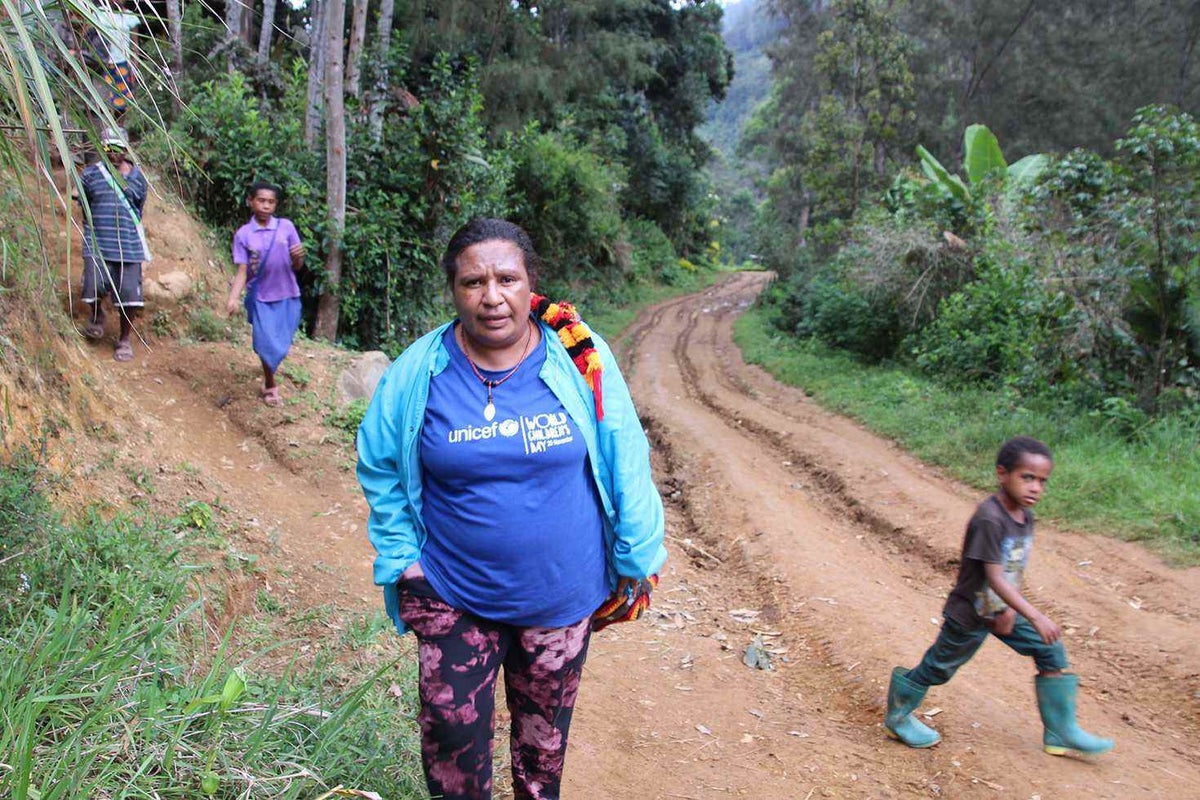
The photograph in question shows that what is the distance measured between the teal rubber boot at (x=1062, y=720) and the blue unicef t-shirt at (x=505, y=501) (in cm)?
256

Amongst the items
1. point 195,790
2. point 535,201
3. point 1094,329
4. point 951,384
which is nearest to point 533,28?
point 535,201

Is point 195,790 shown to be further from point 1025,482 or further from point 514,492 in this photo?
point 1025,482

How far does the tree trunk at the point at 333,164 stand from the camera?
29.0 ft

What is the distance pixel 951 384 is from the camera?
12820 millimetres

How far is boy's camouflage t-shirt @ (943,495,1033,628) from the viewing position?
12.4 ft

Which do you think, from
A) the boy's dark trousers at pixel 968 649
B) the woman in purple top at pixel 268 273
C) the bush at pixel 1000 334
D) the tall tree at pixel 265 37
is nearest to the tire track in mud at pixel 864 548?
the boy's dark trousers at pixel 968 649

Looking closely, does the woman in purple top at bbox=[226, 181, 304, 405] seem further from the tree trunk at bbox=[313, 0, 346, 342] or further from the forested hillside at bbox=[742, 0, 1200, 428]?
the forested hillside at bbox=[742, 0, 1200, 428]

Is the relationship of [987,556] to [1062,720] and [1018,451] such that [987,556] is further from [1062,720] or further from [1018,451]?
[1062,720]

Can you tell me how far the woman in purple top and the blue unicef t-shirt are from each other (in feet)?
15.8

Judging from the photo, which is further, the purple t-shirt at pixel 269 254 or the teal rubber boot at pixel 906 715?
the purple t-shirt at pixel 269 254

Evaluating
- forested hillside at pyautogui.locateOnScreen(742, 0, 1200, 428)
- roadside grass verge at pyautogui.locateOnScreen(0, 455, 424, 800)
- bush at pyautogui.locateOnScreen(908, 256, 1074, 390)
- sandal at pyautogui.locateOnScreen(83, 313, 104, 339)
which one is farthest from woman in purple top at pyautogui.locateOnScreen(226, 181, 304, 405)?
bush at pyautogui.locateOnScreen(908, 256, 1074, 390)

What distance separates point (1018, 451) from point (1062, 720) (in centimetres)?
124

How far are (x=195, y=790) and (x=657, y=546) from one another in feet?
4.47

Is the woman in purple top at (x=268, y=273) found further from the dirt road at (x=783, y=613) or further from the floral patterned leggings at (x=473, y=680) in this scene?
the floral patterned leggings at (x=473, y=680)
